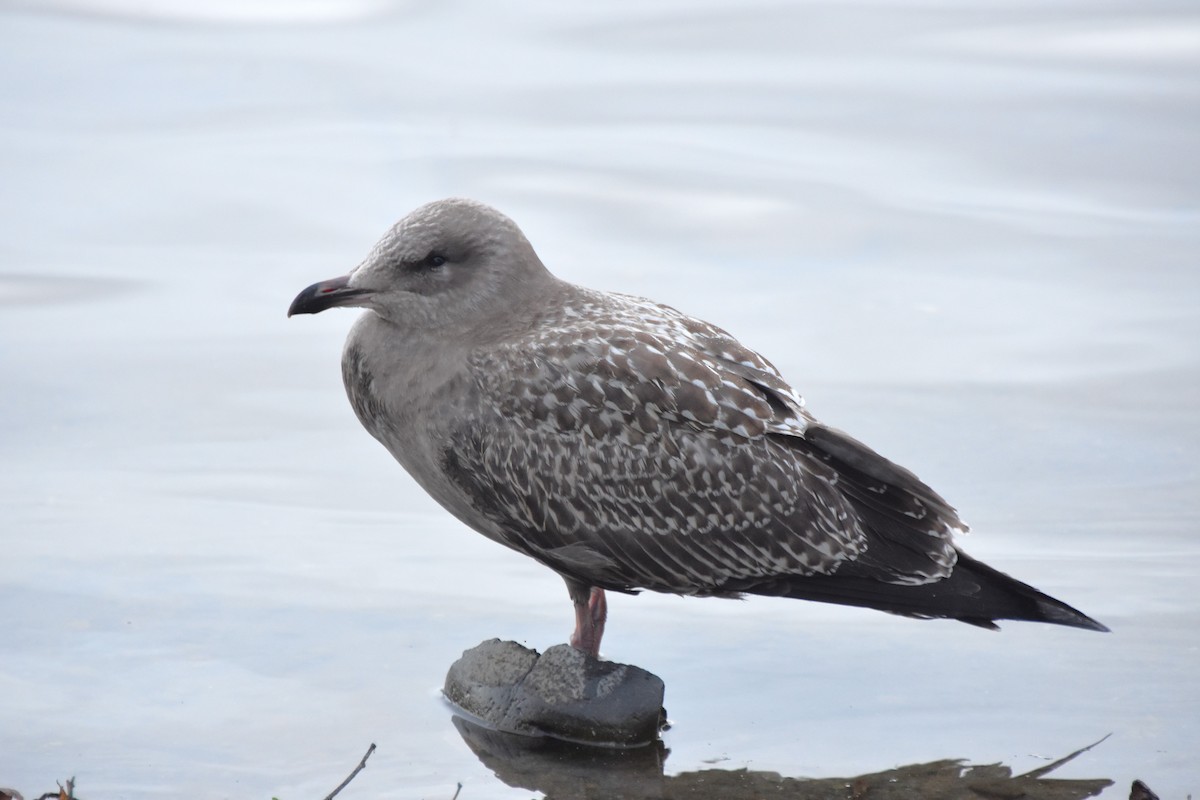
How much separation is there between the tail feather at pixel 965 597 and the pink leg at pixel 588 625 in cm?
92

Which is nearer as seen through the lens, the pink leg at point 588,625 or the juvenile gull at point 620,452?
the juvenile gull at point 620,452

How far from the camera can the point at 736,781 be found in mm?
6672

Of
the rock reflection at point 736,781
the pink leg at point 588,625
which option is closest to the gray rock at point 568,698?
the rock reflection at point 736,781

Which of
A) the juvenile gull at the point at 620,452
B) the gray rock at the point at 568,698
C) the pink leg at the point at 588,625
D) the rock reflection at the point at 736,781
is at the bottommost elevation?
the rock reflection at the point at 736,781

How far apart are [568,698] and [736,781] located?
728 mm

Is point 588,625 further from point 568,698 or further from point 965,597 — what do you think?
point 965,597

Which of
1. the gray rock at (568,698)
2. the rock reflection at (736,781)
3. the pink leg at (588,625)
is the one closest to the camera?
the rock reflection at (736,781)

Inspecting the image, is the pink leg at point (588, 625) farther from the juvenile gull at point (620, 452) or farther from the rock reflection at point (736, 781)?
the rock reflection at point (736, 781)

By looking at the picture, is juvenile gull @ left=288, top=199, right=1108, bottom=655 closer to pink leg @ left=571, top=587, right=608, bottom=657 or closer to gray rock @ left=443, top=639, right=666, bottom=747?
pink leg @ left=571, top=587, right=608, bottom=657

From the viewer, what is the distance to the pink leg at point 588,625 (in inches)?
290

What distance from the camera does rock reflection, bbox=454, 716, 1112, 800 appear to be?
21.5 ft

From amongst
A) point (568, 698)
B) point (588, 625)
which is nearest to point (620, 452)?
point (588, 625)

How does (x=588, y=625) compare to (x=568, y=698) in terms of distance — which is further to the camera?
(x=588, y=625)

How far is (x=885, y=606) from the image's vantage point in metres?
7.06
